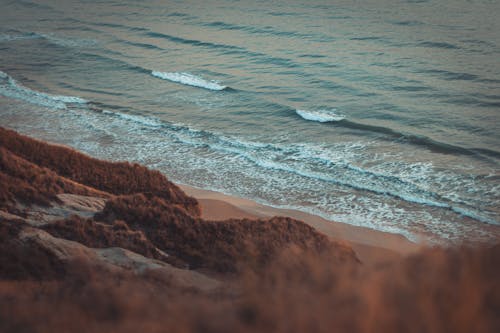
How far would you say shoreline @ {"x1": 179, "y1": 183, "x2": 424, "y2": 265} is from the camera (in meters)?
11.8

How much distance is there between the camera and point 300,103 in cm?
2433

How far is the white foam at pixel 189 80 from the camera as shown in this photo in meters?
27.5

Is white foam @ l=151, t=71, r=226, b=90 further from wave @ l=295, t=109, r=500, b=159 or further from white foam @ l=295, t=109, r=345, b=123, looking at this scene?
wave @ l=295, t=109, r=500, b=159

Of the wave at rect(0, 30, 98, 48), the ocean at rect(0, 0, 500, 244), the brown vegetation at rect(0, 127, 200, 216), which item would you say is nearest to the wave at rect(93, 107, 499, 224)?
the ocean at rect(0, 0, 500, 244)

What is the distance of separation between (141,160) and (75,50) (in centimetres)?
2092

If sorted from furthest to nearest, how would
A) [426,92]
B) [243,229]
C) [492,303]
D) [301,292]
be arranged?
1. [426,92]
2. [243,229]
3. [301,292]
4. [492,303]

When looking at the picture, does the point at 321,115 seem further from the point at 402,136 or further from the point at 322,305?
the point at 322,305

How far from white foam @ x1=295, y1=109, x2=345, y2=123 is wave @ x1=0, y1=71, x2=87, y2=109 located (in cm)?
1067

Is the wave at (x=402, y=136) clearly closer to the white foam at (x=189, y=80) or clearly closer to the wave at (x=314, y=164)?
the wave at (x=314, y=164)

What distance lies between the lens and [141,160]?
18078 millimetres

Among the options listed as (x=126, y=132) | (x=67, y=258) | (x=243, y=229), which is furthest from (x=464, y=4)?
(x=67, y=258)

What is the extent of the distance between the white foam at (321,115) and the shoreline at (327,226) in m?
8.19

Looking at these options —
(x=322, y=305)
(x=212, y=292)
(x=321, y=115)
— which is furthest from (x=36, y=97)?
(x=322, y=305)

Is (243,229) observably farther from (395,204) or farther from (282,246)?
(395,204)
